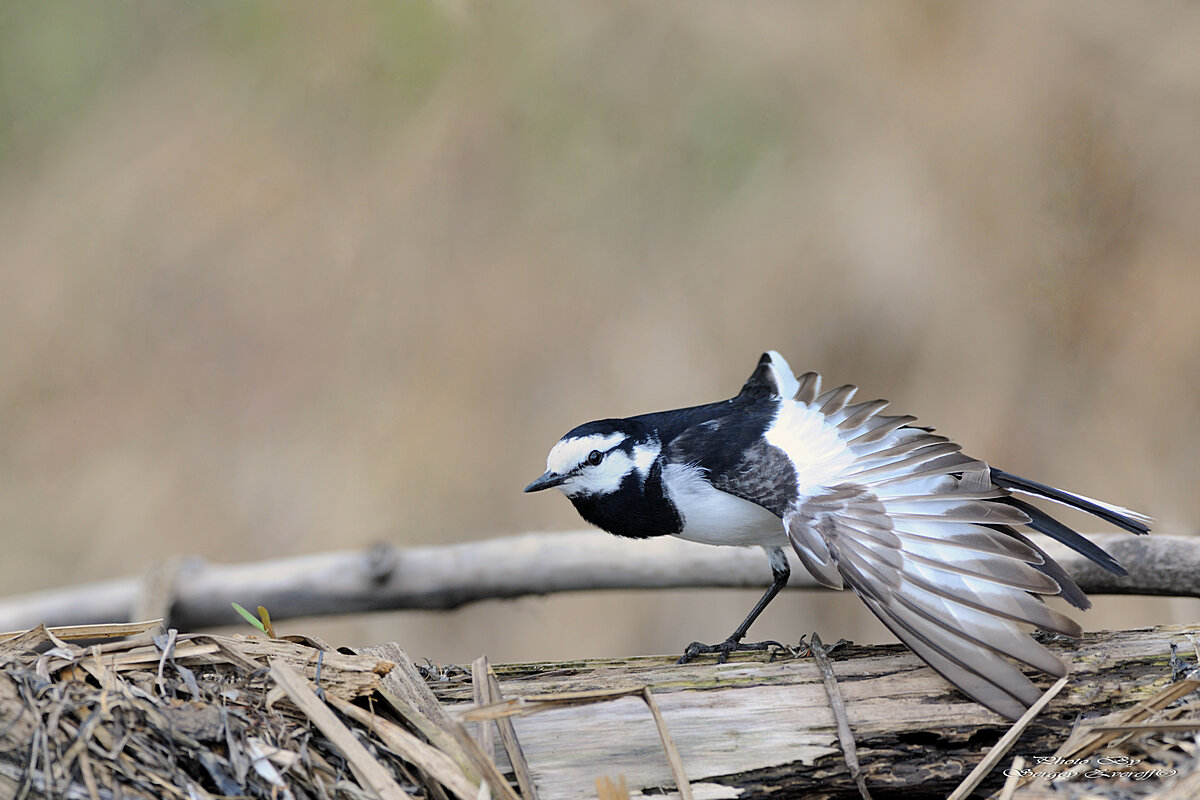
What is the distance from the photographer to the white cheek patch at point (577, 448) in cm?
242

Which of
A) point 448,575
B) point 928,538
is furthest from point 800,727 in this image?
point 448,575

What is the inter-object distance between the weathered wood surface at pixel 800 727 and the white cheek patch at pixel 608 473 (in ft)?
2.33

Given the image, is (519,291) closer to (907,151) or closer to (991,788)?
(907,151)

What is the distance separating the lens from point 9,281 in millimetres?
4566

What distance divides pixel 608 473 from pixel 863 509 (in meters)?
0.75

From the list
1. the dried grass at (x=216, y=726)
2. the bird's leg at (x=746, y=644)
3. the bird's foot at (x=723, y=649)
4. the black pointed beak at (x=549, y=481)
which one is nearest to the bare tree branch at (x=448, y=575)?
the bird's leg at (x=746, y=644)

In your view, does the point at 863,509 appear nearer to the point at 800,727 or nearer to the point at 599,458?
the point at 800,727

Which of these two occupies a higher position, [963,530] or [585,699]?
[963,530]

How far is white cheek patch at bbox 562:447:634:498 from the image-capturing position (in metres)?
2.42

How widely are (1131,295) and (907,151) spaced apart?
1.11 metres

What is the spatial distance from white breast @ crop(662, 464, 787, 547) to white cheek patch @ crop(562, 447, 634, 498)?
14 centimetres

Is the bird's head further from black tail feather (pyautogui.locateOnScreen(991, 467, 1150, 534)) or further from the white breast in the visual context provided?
black tail feather (pyautogui.locateOnScreen(991, 467, 1150, 534))

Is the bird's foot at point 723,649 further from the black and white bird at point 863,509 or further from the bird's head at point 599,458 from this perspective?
the bird's head at point 599,458

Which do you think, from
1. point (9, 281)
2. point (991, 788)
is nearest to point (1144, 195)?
point (991, 788)
